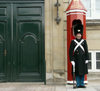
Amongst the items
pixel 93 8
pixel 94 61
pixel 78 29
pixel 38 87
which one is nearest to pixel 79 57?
pixel 78 29

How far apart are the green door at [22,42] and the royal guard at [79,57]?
2109 mm

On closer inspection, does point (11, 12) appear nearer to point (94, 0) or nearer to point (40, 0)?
point (40, 0)

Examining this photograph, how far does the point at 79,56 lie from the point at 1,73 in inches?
131

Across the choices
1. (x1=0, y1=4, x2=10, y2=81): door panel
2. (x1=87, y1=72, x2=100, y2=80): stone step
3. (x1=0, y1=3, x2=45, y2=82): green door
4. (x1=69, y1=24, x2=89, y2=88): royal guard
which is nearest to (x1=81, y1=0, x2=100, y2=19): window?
(x1=0, y1=3, x2=45, y2=82): green door

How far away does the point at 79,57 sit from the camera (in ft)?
25.5

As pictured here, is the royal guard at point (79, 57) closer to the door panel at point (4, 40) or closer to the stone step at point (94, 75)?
the stone step at point (94, 75)

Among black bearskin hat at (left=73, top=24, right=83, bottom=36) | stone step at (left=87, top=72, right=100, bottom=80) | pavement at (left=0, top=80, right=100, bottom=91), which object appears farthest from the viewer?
stone step at (left=87, top=72, right=100, bottom=80)

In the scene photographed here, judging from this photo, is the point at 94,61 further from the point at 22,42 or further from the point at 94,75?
the point at 22,42

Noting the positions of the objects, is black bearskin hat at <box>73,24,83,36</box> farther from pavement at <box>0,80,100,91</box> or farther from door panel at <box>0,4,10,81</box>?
door panel at <box>0,4,10,81</box>

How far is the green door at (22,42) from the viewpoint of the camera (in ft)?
31.9

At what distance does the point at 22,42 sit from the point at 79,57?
9.05 feet

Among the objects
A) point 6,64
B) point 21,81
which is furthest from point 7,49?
point 21,81

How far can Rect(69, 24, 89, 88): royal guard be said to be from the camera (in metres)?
7.75

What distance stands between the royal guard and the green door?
2109 mm
